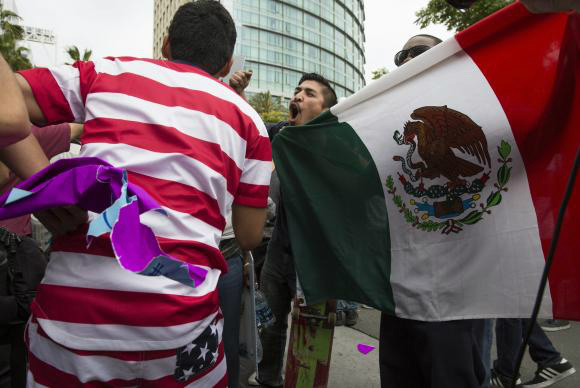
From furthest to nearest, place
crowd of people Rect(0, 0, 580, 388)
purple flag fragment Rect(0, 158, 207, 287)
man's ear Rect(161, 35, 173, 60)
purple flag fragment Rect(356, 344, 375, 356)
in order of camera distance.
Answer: purple flag fragment Rect(356, 344, 375, 356) < man's ear Rect(161, 35, 173, 60) < crowd of people Rect(0, 0, 580, 388) < purple flag fragment Rect(0, 158, 207, 287)

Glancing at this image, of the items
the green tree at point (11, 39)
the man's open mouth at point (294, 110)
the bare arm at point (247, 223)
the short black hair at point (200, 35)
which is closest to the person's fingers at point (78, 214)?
the bare arm at point (247, 223)

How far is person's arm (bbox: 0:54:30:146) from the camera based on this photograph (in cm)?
90

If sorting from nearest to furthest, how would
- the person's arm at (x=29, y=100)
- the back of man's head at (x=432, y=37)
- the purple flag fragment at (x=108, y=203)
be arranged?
1. the purple flag fragment at (x=108, y=203)
2. the person's arm at (x=29, y=100)
3. the back of man's head at (x=432, y=37)

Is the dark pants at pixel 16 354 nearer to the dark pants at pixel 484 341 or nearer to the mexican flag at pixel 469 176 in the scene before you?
the mexican flag at pixel 469 176

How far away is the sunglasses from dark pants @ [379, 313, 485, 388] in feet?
4.36

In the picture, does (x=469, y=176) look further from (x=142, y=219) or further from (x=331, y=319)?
(x=142, y=219)

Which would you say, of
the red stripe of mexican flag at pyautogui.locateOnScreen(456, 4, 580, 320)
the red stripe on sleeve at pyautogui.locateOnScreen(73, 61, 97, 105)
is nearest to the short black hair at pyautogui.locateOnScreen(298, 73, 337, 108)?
the red stripe of mexican flag at pyautogui.locateOnScreen(456, 4, 580, 320)

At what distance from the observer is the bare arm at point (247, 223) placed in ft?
4.69

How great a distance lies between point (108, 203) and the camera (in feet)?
3.23

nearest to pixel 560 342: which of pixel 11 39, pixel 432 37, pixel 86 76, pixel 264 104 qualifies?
pixel 432 37

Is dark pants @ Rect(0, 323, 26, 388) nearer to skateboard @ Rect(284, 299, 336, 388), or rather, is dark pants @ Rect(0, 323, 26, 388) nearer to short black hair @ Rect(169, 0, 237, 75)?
skateboard @ Rect(284, 299, 336, 388)

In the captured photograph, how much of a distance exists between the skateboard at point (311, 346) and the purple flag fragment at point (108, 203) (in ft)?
4.56

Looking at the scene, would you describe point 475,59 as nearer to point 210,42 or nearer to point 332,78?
point 210,42

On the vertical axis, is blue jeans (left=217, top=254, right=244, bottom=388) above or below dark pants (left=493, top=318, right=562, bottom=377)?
above
